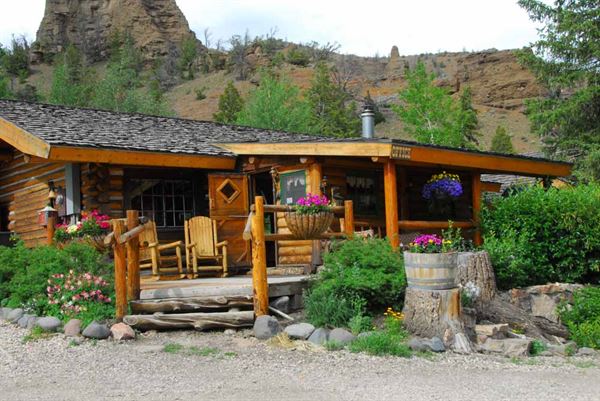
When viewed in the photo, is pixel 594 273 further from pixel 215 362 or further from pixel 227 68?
pixel 227 68

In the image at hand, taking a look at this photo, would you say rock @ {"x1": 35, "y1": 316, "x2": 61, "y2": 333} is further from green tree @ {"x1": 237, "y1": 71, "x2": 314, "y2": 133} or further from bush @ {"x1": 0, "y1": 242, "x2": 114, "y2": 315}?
green tree @ {"x1": 237, "y1": 71, "x2": 314, "y2": 133}

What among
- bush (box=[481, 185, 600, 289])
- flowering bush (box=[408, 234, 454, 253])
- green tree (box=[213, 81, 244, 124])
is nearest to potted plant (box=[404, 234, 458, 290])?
flowering bush (box=[408, 234, 454, 253])

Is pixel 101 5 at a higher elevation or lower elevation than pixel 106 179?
higher

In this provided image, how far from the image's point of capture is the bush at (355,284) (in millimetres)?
7246

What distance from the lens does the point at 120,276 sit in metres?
7.46

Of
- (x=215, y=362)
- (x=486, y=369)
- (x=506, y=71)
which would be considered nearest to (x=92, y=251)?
(x=215, y=362)

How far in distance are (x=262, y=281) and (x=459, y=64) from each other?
200 feet

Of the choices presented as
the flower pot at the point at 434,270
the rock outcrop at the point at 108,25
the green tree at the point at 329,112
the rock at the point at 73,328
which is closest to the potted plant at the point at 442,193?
the flower pot at the point at 434,270

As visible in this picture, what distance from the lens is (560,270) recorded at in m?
10.3

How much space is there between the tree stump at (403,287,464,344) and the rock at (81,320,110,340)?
3403 mm

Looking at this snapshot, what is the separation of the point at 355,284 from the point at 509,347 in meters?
1.80

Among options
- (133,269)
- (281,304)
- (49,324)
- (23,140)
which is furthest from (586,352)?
(23,140)

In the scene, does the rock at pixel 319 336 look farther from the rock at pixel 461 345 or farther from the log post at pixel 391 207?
the log post at pixel 391 207

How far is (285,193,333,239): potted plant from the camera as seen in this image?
8.08 meters
